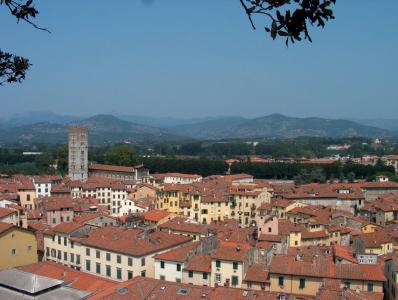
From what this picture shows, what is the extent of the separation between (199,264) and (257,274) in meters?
2.99

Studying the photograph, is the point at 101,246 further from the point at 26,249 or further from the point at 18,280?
the point at 18,280

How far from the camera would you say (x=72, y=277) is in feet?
81.8

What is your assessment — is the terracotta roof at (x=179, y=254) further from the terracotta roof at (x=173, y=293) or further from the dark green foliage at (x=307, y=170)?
the dark green foliage at (x=307, y=170)

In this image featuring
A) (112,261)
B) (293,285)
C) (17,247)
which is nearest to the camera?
(293,285)

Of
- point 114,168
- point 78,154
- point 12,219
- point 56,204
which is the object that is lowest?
point 12,219

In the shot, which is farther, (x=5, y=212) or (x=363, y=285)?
(x=5, y=212)

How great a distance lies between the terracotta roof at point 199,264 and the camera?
25.2 m

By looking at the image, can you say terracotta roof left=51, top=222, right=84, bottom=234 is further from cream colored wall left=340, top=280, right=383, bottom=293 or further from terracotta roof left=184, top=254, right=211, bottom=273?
cream colored wall left=340, top=280, right=383, bottom=293

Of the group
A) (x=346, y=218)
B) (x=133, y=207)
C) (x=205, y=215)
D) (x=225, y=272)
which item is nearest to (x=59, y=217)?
(x=133, y=207)

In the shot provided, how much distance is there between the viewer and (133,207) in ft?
158

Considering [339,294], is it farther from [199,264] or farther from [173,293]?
[199,264]

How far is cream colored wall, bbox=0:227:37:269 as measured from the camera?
26.8 metres

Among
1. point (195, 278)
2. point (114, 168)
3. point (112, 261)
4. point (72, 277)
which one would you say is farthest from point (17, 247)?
point (114, 168)

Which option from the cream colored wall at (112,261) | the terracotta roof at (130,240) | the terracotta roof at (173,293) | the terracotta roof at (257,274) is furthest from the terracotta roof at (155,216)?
the terracotta roof at (173,293)
